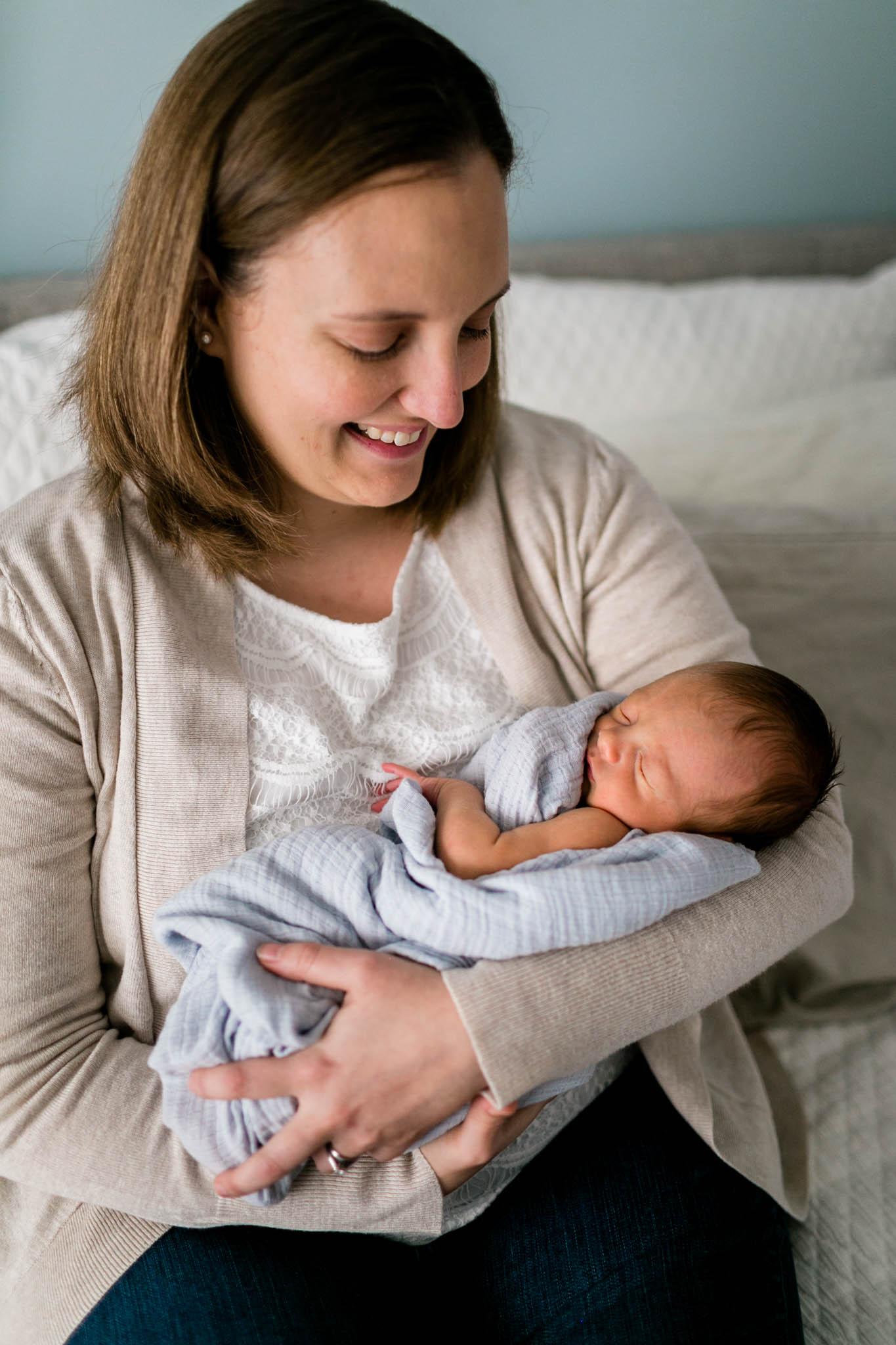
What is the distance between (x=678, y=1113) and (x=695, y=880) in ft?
1.29

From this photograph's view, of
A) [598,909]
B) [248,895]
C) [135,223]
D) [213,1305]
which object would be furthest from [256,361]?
[213,1305]

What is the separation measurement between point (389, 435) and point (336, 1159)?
2.39 feet

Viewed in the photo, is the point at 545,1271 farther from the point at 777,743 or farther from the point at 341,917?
the point at 777,743

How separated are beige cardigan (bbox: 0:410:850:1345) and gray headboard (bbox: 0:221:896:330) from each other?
1.22m

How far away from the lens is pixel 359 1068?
37.8 inches

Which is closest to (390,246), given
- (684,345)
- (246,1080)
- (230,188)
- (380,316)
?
(380,316)

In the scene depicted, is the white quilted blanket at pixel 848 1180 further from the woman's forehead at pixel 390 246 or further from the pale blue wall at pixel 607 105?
the pale blue wall at pixel 607 105

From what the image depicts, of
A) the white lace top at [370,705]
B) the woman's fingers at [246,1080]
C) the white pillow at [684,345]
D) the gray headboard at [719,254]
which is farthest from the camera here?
the gray headboard at [719,254]

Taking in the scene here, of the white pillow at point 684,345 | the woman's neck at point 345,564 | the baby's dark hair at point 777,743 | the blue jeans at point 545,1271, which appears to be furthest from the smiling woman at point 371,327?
A: the white pillow at point 684,345

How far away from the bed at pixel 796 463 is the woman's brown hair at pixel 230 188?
0.23 metres

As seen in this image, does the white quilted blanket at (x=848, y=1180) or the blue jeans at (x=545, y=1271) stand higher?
the blue jeans at (x=545, y=1271)

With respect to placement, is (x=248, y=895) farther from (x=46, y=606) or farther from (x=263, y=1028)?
(x=46, y=606)

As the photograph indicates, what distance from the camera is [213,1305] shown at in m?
1.00

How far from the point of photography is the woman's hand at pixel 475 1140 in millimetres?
993
